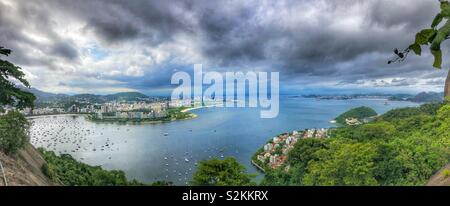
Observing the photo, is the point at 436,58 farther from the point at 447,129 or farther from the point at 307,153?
the point at 447,129

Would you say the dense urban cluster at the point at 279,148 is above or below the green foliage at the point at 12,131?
below

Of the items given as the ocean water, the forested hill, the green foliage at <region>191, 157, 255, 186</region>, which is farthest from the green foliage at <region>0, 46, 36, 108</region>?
the forested hill

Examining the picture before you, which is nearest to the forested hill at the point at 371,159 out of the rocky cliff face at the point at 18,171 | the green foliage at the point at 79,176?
the green foliage at the point at 79,176

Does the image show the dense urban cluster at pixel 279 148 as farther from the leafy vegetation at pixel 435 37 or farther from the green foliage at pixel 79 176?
the leafy vegetation at pixel 435 37

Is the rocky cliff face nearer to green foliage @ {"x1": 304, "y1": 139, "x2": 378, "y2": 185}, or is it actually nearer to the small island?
green foliage @ {"x1": 304, "y1": 139, "x2": 378, "y2": 185}

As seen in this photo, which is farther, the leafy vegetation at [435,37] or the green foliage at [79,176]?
the green foliage at [79,176]
